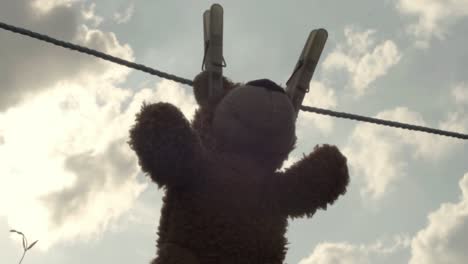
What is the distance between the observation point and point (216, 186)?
240cm

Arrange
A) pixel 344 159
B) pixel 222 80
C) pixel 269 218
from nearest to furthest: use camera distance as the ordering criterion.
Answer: pixel 269 218 → pixel 344 159 → pixel 222 80

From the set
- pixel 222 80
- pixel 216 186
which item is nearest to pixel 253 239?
pixel 216 186

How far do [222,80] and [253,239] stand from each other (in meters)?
0.84

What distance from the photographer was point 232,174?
2457 mm

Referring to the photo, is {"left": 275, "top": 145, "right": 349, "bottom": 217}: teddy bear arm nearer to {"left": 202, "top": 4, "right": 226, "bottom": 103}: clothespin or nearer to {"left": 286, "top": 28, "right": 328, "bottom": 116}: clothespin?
{"left": 286, "top": 28, "right": 328, "bottom": 116}: clothespin

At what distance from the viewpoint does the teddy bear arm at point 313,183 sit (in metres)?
2.53

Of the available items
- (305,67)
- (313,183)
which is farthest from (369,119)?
(313,183)

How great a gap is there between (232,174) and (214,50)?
0.68 m

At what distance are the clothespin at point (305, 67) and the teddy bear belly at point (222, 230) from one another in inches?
28.1

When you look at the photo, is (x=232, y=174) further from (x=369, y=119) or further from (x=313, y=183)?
(x=369, y=119)

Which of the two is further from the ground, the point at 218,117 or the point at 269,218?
the point at 218,117

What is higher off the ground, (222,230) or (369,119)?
(369,119)

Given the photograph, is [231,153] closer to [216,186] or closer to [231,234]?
[216,186]

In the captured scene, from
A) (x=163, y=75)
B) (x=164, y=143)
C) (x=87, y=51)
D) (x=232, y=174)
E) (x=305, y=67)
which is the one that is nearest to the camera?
(x=164, y=143)
